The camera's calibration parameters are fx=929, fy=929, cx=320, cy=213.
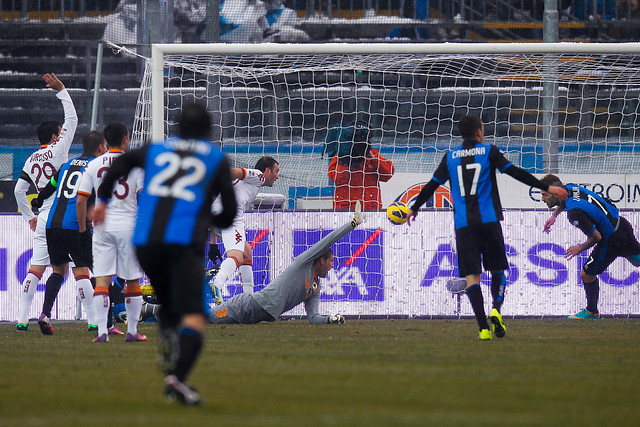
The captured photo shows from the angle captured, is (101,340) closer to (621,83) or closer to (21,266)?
(21,266)

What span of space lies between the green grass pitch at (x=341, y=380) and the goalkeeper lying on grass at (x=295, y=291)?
1015mm

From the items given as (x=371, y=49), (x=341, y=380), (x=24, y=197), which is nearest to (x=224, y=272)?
(x=24, y=197)

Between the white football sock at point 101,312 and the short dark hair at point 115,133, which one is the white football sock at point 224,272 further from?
the short dark hair at point 115,133

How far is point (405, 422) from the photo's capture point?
3805 millimetres

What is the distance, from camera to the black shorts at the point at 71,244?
30.6 feet

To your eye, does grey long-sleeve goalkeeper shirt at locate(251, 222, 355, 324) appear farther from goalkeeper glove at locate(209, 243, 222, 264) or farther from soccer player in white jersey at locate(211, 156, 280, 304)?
goalkeeper glove at locate(209, 243, 222, 264)

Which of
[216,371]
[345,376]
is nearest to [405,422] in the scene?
[345,376]

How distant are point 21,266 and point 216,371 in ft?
22.3

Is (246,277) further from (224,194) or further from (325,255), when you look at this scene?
(224,194)

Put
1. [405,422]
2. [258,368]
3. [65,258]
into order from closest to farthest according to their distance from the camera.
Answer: [405,422], [258,368], [65,258]

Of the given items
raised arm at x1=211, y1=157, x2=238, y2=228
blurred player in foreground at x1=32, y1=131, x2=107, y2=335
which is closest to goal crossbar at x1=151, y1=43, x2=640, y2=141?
blurred player in foreground at x1=32, y1=131, x2=107, y2=335

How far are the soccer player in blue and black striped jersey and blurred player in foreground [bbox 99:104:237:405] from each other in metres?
3.73

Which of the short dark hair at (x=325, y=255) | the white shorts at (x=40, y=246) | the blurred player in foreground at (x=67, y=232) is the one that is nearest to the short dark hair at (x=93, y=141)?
the blurred player in foreground at (x=67, y=232)

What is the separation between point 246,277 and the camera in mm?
11445
